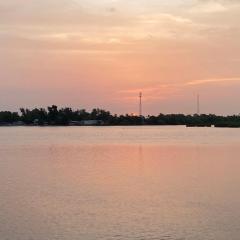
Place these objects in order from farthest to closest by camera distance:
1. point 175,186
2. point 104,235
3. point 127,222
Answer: point 175,186 → point 127,222 → point 104,235

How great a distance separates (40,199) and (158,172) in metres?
12.2

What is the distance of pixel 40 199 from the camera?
22.1m

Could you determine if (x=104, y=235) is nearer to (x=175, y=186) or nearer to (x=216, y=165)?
(x=175, y=186)

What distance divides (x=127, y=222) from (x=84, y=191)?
730 cm

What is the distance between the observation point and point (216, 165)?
37.0 meters

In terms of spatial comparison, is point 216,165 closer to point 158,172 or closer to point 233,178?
point 158,172

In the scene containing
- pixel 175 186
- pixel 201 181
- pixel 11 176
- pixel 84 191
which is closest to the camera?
pixel 84 191

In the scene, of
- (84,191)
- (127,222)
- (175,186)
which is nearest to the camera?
(127,222)

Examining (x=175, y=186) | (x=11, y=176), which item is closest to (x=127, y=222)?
(x=175, y=186)

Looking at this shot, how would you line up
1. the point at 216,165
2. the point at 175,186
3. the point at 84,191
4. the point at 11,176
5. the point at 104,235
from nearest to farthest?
the point at 104,235 → the point at 84,191 → the point at 175,186 → the point at 11,176 → the point at 216,165

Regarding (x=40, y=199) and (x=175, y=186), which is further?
(x=175, y=186)

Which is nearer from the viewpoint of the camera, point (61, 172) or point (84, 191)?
point (84, 191)

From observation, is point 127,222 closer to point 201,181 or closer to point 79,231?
point 79,231

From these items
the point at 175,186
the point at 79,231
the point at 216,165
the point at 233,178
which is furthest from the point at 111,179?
the point at 79,231
